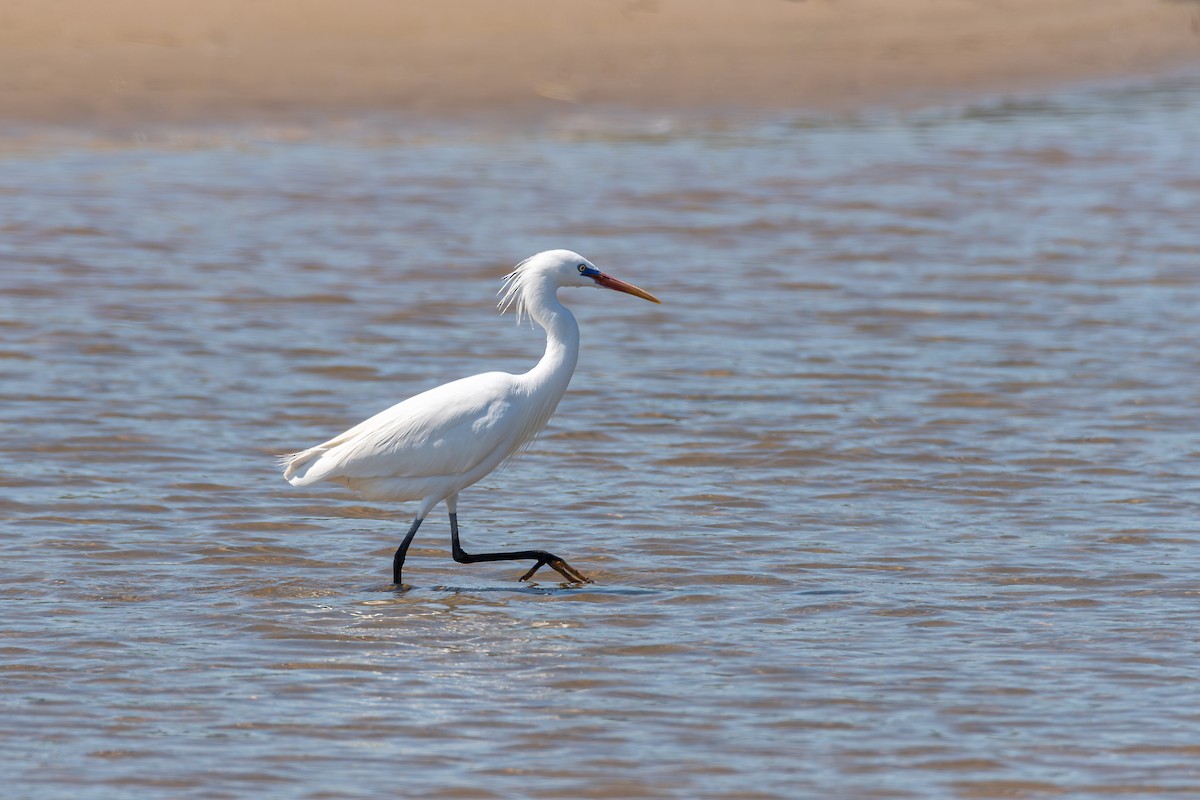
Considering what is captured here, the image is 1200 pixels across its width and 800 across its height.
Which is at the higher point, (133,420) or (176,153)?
(176,153)

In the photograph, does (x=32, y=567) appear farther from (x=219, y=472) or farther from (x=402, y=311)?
(x=402, y=311)

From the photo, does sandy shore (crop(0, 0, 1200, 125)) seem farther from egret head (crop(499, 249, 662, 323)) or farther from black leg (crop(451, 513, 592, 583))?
black leg (crop(451, 513, 592, 583))

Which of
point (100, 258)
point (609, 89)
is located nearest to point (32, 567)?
point (100, 258)

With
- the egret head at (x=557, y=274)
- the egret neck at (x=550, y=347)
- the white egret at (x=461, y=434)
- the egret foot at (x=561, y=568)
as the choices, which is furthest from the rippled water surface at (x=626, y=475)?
the egret head at (x=557, y=274)

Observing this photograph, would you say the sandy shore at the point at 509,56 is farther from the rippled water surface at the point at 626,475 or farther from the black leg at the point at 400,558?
the black leg at the point at 400,558

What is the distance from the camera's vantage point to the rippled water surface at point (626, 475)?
17.8 ft

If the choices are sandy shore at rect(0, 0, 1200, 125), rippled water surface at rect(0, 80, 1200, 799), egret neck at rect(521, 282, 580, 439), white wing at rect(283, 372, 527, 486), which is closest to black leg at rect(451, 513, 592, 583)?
rippled water surface at rect(0, 80, 1200, 799)

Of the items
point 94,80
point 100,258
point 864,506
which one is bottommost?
point 864,506

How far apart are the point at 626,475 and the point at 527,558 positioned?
147 cm

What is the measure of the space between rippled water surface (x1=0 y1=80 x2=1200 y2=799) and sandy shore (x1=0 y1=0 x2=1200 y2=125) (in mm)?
744

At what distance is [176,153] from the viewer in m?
15.1

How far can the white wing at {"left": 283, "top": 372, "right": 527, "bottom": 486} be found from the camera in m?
7.14

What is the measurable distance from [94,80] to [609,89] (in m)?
4.67

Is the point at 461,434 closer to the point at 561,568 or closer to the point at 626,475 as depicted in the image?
the point at 561,568
